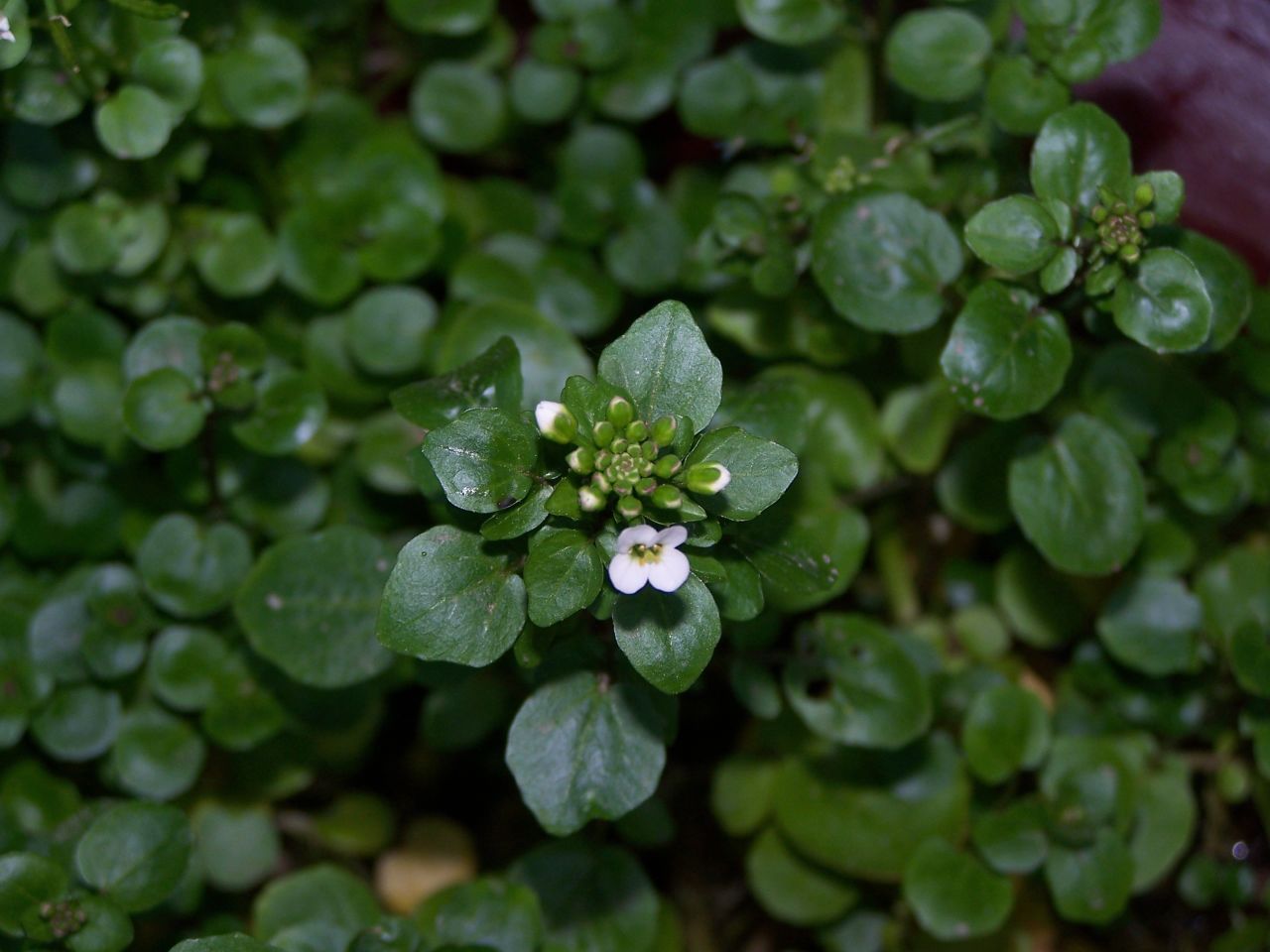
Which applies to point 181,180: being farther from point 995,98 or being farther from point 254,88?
point 995,98

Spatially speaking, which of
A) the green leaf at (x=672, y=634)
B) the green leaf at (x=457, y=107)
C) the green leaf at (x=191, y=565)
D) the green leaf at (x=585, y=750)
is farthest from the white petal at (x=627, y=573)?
the green leaf at (x=457, y=107)

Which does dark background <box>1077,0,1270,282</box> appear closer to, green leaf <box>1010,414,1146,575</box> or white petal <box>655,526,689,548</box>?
green leaf <box>1010,414,1146,575</box>

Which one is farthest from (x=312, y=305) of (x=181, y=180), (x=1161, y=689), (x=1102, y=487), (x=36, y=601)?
(x=1161, y=689)

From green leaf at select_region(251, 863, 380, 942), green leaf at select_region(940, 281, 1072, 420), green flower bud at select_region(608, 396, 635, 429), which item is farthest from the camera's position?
green leaf at select_region(251, 863, 380, 942)

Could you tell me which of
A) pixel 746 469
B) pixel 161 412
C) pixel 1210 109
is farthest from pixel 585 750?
pixel 1210 109

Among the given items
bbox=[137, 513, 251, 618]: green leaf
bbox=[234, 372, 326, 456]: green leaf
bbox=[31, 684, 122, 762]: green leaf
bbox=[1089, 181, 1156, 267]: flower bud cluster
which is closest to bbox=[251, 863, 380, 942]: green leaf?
bbox=[31, 684, 122, 762]: green leaf

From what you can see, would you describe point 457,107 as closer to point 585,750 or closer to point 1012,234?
point 1012,234
